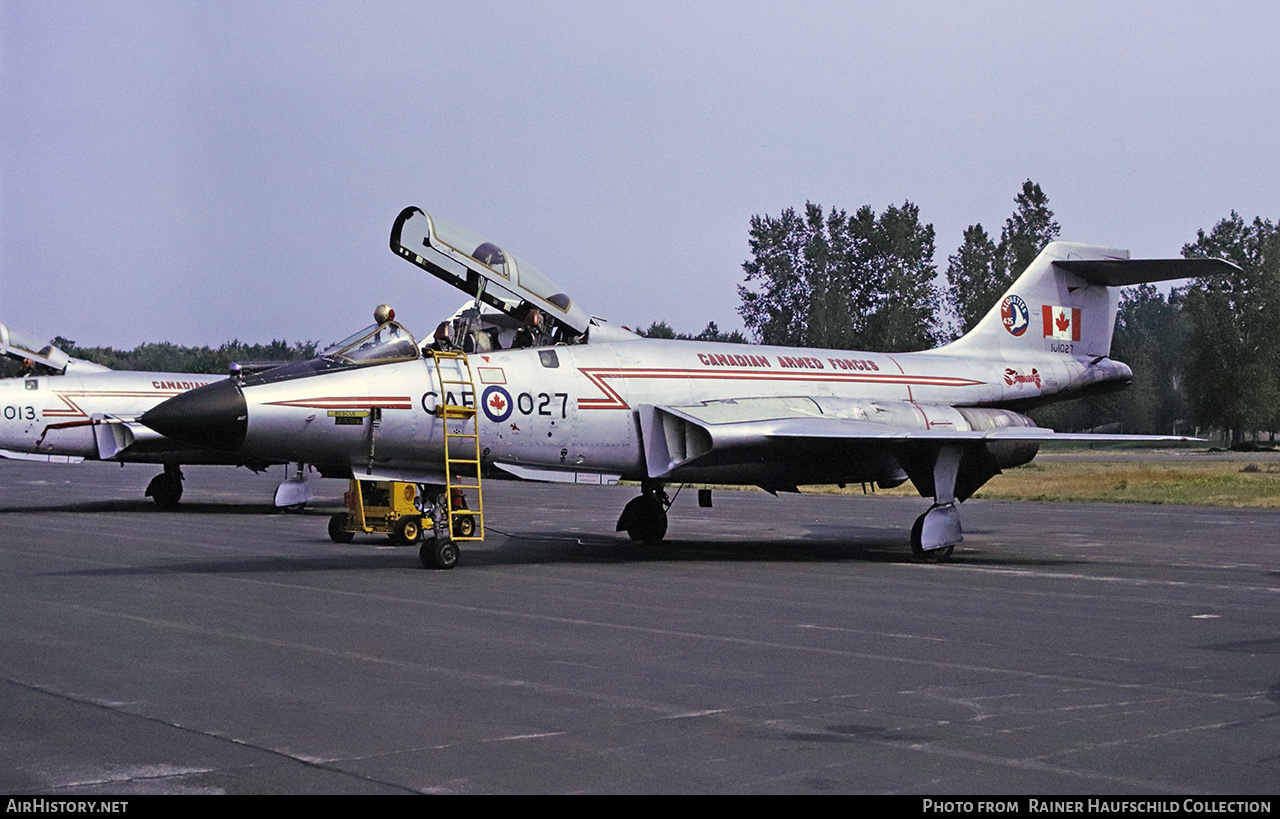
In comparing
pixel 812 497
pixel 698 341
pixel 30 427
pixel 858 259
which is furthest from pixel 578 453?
pixel 858 259

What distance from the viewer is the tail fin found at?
19.9 m

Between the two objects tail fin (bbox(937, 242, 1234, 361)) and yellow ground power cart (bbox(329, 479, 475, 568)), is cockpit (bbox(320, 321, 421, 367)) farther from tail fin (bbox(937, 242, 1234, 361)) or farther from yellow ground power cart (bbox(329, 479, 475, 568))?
tail fin (bbox(937, 242, 1234, 361))

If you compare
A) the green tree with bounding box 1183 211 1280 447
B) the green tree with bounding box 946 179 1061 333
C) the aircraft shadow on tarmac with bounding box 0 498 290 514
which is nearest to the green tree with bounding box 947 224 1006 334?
the green tree with bounding box 946 179 1061 333

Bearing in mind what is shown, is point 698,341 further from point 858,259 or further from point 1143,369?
point 1143,369

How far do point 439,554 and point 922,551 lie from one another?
18.7ft

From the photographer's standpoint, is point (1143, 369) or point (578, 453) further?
point (1143, 369)

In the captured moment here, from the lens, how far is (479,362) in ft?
47.2

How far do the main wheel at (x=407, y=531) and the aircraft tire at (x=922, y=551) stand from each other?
641 cm

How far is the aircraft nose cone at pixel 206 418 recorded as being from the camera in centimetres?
1233

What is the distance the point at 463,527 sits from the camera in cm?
1409

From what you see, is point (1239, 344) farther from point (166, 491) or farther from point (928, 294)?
point (166, 491)

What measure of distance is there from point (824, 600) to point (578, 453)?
4.14m

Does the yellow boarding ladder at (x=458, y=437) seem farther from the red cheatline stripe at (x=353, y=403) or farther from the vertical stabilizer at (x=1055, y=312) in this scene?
the vertical stabilizer at (x=1055, y=312)

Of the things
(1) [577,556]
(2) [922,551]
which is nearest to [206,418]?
(1) [577,556]
